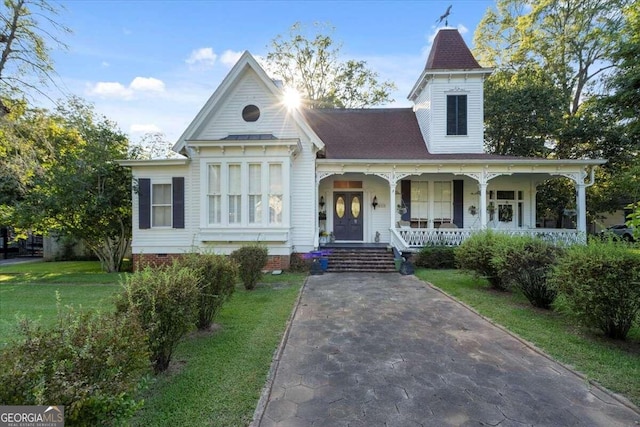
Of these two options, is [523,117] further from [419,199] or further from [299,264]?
[299,264]

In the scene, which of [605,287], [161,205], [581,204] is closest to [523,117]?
[581,204]

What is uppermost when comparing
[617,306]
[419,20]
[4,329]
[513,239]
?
[419,20]

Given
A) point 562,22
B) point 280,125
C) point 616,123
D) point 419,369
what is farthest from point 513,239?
point 562,22

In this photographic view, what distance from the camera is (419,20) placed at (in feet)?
47.4

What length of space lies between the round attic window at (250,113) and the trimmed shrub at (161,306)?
9131mm

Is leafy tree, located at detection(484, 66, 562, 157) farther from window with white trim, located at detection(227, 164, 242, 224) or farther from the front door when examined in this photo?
window with white trim, located at detection(227, 164, 242, 224)

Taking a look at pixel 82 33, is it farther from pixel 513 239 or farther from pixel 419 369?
pixel 513 239

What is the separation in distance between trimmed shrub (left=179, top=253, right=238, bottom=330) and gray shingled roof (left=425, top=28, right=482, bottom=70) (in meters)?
13.4

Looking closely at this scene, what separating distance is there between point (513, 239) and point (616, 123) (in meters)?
17.4

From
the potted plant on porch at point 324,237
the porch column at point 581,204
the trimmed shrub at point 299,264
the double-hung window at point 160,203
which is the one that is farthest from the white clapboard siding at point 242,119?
the porch column at point 581,204

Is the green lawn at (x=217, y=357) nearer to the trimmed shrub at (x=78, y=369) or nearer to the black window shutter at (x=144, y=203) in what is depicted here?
the trimmed shrub at (x=78, y=369)

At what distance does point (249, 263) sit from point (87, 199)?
25.4ft

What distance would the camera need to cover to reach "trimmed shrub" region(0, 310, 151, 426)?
186 cm

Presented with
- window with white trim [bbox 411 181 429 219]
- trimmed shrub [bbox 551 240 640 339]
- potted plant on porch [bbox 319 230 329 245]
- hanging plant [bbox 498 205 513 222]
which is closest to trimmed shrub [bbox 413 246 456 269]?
window with white trim [bbox 411 181 429 219]
